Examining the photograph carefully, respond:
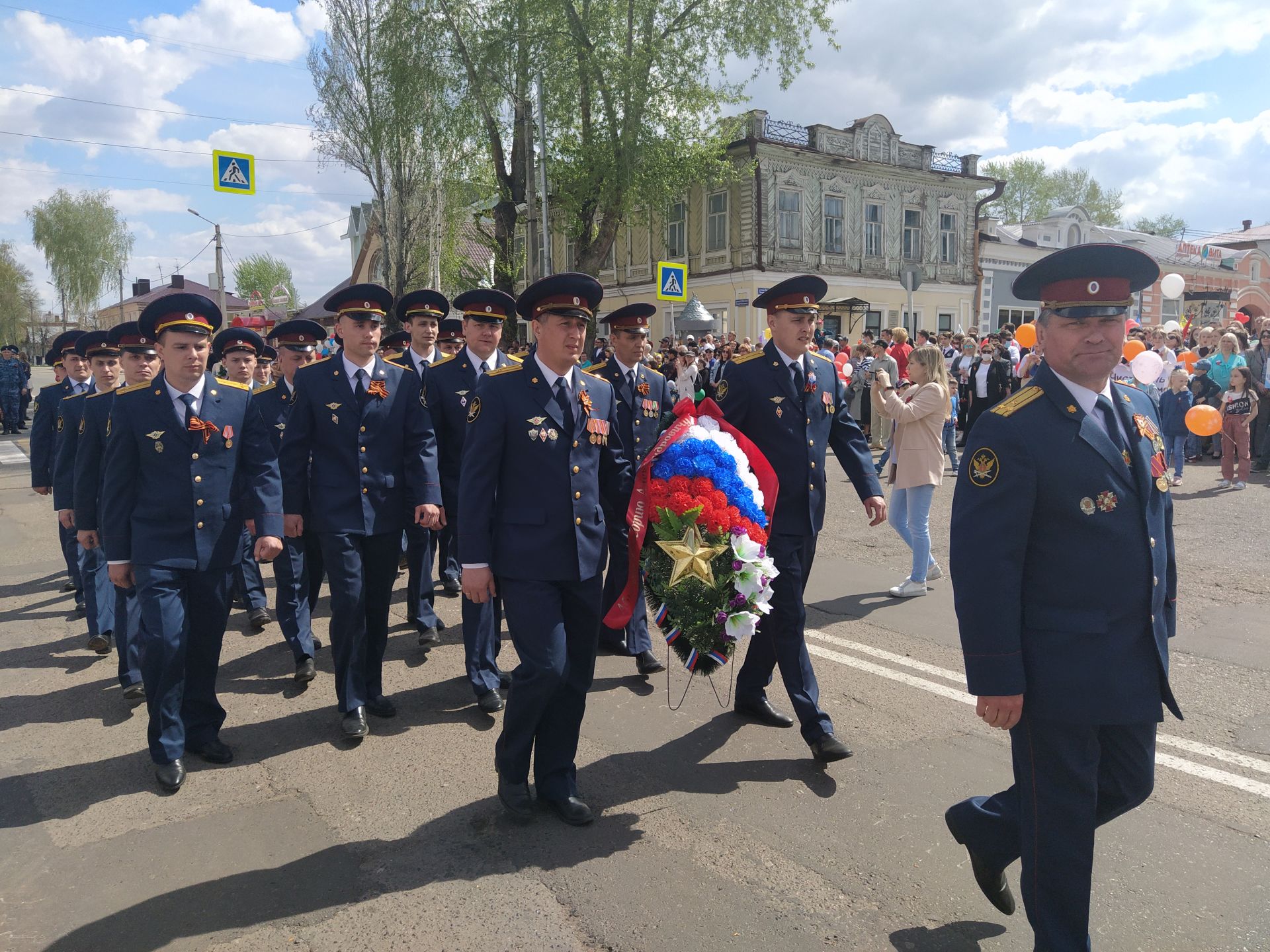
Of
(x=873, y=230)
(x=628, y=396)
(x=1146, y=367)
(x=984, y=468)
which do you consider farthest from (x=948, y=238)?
(x=984, y=468)

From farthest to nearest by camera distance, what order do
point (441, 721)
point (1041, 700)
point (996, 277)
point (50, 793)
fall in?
point (996, 277)
point (441, 721)
point (50, 793)
point (1041, 700)

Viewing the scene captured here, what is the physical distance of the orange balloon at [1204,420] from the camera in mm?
11672

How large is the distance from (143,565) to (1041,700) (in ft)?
13.4

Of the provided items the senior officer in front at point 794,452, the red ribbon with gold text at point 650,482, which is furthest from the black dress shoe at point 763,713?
the red ribbon with gold text at point 650,482

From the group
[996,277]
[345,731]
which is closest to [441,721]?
[345,731]

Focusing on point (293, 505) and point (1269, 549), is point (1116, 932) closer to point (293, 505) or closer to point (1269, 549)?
point (293, 505)

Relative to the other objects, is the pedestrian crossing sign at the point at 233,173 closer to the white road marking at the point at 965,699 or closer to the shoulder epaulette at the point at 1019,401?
the white road marking at the point at 965,699

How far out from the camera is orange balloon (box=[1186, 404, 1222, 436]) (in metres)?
11.7

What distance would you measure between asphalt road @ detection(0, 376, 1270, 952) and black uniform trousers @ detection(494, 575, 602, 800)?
25 centimetres

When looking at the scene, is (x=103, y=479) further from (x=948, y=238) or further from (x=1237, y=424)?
(x=948, y=238)

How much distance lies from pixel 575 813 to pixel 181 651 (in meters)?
2.17

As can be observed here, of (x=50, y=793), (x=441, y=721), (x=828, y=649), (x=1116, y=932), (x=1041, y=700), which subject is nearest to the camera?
(x=1041, y=700)

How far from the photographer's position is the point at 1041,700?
2.59 meters

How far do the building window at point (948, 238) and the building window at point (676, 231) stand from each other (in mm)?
10582
